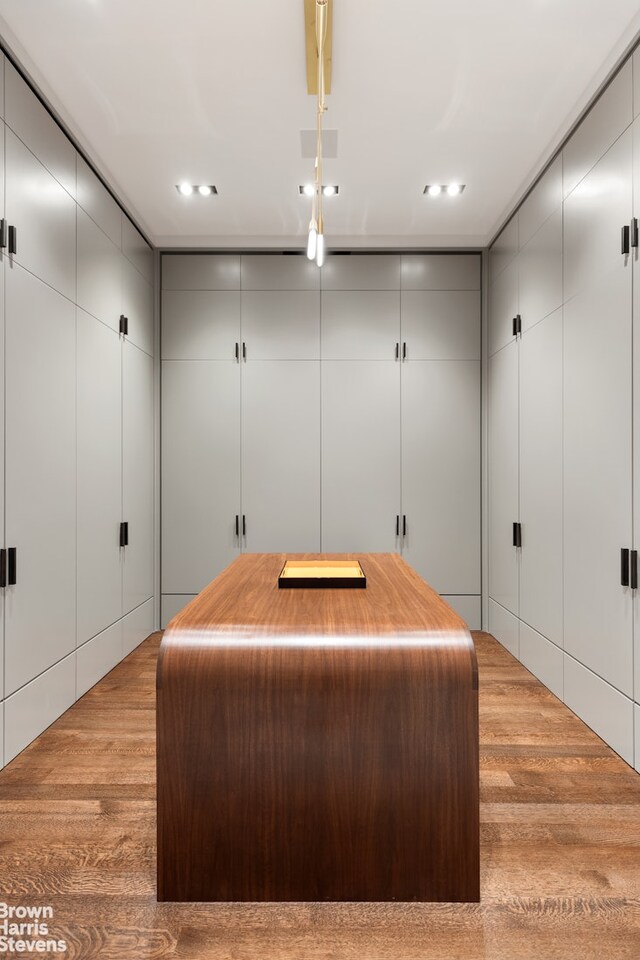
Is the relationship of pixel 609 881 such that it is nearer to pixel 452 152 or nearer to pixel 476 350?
pixel 452 152

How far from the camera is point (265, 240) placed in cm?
456

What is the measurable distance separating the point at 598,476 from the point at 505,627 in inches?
71.2

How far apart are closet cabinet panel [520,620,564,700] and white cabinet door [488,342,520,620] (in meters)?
0.27

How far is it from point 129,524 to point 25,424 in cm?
153

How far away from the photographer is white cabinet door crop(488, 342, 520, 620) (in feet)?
13.2

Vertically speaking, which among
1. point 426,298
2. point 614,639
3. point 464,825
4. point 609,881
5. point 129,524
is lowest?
point 609,881

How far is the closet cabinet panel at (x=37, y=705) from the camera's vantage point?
253 centimetres

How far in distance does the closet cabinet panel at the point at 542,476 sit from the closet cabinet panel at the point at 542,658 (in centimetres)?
6

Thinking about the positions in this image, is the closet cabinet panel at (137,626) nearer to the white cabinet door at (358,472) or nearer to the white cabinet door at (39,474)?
the white cabinet door at (39,474)

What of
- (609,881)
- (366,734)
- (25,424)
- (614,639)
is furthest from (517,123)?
(609,881)

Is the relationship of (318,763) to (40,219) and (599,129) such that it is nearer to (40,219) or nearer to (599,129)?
(40,219)

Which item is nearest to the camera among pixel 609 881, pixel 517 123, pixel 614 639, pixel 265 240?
pixel 609 881
